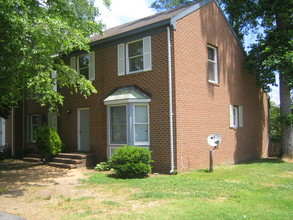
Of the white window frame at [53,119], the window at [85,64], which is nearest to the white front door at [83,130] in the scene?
the window at [85,64]

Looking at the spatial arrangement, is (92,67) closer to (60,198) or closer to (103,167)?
(103,167)

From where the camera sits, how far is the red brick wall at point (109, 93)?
37.0 feet

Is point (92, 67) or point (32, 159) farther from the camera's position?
point (32, 159)

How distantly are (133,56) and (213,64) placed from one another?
3857 millimetres

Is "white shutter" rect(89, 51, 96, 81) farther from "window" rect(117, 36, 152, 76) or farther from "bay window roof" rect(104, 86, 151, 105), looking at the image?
"bay window roof" rect(104, 86, 151, 105)

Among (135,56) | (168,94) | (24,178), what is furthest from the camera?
(135,56)

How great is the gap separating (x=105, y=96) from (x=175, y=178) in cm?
528

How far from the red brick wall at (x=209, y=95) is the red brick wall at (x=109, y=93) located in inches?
19.7

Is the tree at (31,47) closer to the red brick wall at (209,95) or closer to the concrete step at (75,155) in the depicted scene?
the concrete step at (75,155)

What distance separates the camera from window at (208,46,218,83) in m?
13.6

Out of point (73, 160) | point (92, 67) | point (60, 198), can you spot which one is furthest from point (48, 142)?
point (60, 198)

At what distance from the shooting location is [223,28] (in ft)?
47.9

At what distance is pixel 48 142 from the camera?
1373 centimetres

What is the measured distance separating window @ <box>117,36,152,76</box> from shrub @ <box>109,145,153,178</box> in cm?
349
